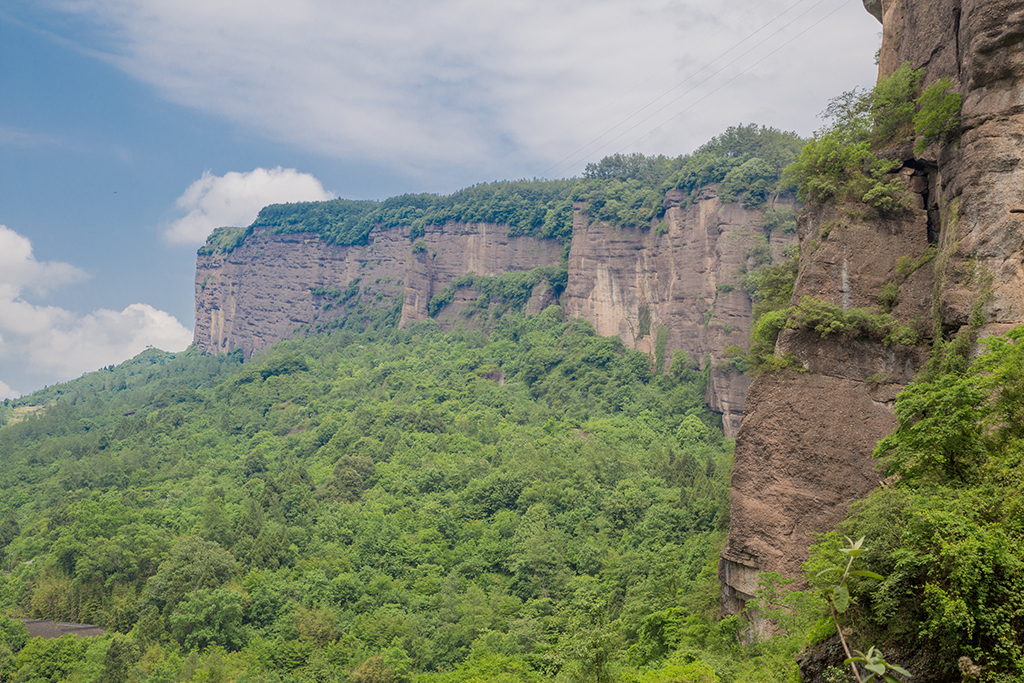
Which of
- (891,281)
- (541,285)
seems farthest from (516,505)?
(541,285)

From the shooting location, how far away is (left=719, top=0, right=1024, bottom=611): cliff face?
1641 centimetres

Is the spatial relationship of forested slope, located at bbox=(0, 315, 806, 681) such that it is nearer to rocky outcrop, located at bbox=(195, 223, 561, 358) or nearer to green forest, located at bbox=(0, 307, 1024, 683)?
green forest, located at bbox=(0, 307, 1024, 683)

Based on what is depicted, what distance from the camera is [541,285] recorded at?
228 feet

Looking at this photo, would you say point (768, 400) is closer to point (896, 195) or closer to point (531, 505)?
point (896, 195)

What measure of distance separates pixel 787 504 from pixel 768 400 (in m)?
3.03

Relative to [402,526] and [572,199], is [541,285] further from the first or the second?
[402,526]

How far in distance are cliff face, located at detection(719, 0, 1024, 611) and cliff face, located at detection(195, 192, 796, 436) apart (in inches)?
1108

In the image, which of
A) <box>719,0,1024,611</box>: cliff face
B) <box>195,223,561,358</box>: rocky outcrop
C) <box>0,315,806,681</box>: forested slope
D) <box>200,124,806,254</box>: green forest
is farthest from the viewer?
<box>195,223,561,358</box>: rocky outcrop

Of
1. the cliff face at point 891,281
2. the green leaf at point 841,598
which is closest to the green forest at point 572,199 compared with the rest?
the cliff face at point 891,281

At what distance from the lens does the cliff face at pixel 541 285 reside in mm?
52438

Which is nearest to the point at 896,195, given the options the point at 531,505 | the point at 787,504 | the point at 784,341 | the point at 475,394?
the point at 784,341

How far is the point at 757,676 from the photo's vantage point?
1502cm

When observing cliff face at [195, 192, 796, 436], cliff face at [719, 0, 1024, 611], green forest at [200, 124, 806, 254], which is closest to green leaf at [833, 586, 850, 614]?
cliff face at [719, 0, 1024, 611]

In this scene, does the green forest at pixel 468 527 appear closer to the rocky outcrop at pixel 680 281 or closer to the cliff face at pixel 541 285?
the rocky outcrop at pixel 680 281
